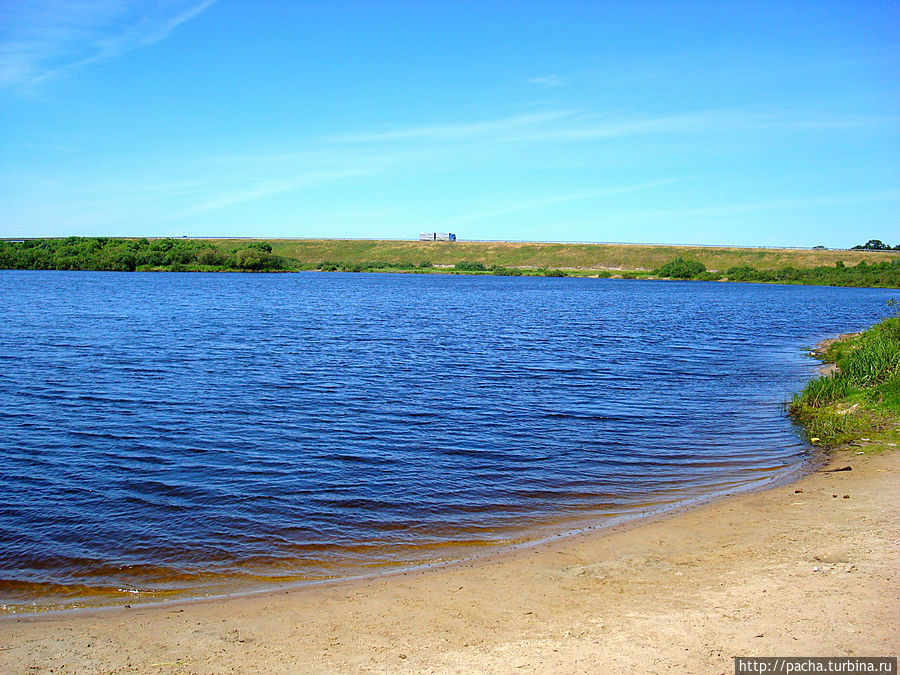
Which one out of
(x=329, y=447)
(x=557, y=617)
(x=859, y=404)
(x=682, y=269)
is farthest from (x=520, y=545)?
(x=682, y=269)

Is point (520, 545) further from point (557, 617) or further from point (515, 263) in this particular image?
point (515, 263)

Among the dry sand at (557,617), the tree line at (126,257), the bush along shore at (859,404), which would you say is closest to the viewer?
the dry sand at (557,617)

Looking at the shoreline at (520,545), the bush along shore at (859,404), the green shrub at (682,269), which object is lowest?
the shoreline at (520,545)

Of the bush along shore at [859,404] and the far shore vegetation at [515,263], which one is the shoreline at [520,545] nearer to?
the bush along shore at [859,404]

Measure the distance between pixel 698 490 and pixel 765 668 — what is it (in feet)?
24.7

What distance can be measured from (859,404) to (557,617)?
14.6 meters

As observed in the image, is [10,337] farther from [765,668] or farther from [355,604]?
[765,668]

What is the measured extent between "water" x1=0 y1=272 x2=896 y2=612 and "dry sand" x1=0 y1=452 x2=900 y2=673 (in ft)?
3.72

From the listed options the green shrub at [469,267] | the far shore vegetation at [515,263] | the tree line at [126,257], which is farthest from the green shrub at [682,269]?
the tree line at [126,257]

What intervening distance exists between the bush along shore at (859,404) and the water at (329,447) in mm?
919

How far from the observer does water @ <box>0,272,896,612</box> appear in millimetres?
10805

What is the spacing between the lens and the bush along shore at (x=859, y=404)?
1673cm

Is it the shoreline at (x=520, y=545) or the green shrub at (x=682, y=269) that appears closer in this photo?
the shoreline at (x=520, y=545)

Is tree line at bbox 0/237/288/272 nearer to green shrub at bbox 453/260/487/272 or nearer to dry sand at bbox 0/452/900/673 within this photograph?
green shrub at bbox 453/260/487/272
